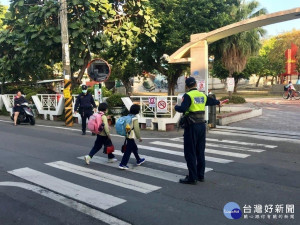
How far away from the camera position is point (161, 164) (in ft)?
22.3

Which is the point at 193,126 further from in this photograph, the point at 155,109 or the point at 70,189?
the point at 155,109

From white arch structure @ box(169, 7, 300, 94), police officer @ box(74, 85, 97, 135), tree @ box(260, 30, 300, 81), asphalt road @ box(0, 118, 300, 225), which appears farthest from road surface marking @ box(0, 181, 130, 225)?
tree @ box(260, 30, 300, 81)

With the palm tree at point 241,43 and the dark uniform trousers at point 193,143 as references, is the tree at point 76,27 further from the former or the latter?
the dark uniform trousers at point 193,143

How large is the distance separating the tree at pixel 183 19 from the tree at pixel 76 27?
302 centimetres

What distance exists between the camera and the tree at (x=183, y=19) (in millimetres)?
19656

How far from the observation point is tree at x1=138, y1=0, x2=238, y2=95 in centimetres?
1966

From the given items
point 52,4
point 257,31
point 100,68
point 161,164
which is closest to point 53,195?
point 161,164

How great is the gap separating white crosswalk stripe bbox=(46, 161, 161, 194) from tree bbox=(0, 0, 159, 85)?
28.5 feet

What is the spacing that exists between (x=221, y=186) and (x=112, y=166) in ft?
8.06

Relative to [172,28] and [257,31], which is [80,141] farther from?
[257,31]

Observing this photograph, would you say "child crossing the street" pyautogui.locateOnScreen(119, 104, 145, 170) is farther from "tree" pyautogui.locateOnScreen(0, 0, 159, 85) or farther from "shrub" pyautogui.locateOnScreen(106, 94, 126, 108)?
"tree" pyautogui.locateOnScreen(0, 0, 159, 85)

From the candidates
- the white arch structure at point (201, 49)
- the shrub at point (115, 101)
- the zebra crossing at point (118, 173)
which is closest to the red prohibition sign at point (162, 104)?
the white arch structure at point (201, 49)

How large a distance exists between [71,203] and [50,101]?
1269 cm

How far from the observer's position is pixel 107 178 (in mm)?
5836
